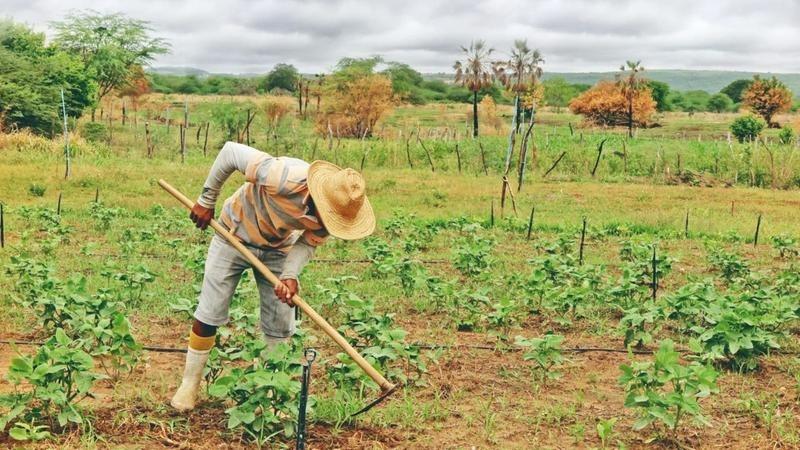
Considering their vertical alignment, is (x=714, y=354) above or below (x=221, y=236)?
below

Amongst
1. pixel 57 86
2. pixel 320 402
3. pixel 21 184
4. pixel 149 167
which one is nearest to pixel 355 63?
pixel 57 86

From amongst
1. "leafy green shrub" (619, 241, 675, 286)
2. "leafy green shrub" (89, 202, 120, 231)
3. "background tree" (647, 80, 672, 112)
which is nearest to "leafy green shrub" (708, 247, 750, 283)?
"leafy green shrub" (619, 241, 675, 286)

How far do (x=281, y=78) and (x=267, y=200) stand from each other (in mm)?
59622

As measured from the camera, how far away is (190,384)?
14.1ft

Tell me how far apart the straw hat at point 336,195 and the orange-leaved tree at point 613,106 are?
41.6 metres

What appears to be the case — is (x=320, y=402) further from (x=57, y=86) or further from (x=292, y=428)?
(x=57, y=86)

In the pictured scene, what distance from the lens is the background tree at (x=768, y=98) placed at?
48.2 metres

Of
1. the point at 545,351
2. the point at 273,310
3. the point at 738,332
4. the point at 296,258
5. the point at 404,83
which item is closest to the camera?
the point at 296,258

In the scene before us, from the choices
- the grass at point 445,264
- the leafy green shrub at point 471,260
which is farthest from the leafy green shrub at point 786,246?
the leafy green shrub at point 471,260

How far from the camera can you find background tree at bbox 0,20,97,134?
2245cm

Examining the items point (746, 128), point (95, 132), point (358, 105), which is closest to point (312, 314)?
point (95, 132)

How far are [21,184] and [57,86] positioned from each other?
10.6 metres

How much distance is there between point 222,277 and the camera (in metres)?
4.34

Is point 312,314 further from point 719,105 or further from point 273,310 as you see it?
point 719,105
